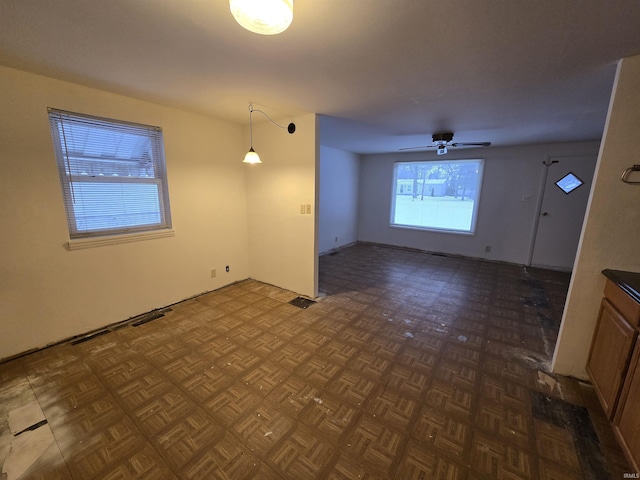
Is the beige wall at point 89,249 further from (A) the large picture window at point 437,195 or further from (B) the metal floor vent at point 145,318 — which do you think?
(A) the large picture window at point 437,195

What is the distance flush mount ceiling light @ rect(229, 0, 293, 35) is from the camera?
3.09 ft

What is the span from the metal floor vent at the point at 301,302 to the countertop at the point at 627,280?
2.64 metres

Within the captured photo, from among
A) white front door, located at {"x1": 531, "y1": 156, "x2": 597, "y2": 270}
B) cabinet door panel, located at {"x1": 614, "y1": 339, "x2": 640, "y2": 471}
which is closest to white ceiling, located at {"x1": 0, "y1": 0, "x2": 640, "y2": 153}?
cabinet door panel, located at {"x1": 614, "y1": 339, "x2": 640, "y2": 471}

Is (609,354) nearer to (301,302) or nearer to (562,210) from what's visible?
(301,302)

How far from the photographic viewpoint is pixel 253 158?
2773 mm

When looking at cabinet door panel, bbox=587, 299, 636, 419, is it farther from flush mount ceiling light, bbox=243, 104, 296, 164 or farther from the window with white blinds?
the window with white blinds

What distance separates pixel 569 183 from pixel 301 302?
5.14m

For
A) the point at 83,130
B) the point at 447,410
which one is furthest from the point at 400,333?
the point at 83,130

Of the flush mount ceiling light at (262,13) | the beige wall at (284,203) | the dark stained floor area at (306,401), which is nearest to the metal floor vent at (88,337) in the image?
the dark stained floor area at (306,401)

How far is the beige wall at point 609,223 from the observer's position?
5.43 feet

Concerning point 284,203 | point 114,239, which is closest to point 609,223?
point 284,203

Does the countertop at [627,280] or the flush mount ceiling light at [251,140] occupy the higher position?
the flush mount ceiling light at [251,140]

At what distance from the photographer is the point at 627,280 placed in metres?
1.61

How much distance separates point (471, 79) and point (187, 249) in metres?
3.40
